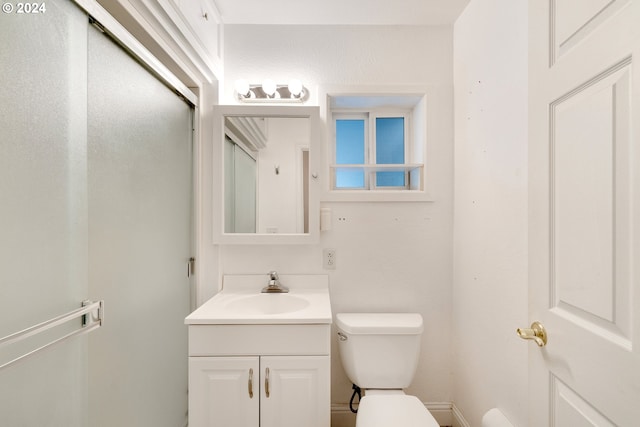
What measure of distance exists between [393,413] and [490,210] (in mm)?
977

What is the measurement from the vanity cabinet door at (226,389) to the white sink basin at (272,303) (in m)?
0.35

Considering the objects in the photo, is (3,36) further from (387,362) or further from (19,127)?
(387,362)

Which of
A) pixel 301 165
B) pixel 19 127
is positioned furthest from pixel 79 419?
pixel 301 165

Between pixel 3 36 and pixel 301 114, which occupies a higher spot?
pixel 301 114

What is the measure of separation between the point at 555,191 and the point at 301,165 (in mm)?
1217

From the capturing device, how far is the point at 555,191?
767 millimetres

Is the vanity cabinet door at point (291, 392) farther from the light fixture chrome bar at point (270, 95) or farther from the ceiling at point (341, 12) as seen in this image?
the ceiling at point (341, 12)

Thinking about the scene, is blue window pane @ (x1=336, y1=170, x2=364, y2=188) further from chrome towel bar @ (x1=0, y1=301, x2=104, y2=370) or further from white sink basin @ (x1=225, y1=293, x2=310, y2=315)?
chrome towel bar @ (x1=0, y1=301, x2=104, y2=370)

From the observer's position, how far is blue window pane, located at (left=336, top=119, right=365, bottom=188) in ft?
5.92

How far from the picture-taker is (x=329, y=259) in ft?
5.84

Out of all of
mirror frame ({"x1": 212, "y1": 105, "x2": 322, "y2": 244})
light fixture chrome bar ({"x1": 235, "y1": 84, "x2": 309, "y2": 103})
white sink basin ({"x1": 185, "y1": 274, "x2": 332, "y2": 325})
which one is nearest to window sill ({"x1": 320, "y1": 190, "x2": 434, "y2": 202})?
mirror frame ({"x1": 212, "y1": 105, "x2": 322, "y2": 244})

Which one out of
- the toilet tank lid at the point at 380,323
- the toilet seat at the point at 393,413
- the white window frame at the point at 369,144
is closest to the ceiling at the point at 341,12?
the white window frame at the point at 369,144

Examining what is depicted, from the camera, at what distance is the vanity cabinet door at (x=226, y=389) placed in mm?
1305

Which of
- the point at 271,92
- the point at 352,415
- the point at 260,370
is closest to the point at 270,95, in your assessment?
the point at 271,92
